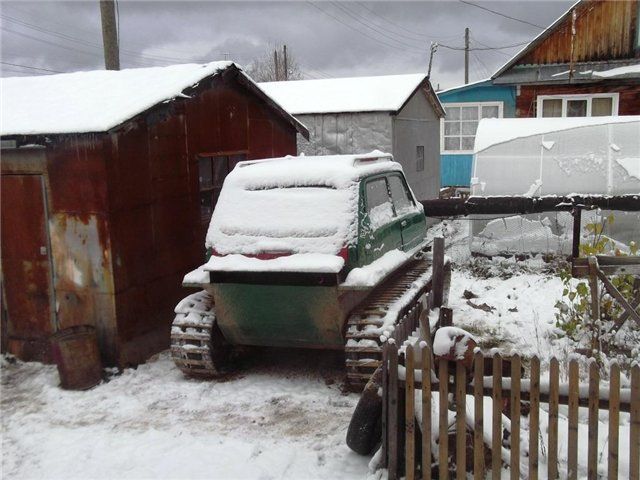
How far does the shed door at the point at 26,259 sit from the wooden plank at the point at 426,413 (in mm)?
4842

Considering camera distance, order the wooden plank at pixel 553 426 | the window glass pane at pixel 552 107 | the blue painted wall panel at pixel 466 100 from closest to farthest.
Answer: the wooden plank at pixel 553 426, the window glass pane at pixel 552 107, the blue painted wall panel at pixel 466 100

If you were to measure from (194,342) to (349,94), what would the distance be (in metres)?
12.0

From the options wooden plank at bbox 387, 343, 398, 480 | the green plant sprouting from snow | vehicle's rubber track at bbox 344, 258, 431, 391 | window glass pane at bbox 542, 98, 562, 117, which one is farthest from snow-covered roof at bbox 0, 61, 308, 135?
window glass pane at bbox 542, 98, 562, 117

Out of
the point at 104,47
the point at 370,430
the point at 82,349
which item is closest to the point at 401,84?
the point at 104,47

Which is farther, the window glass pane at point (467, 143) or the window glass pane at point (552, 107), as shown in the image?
the window glass pane at point (467, 143)

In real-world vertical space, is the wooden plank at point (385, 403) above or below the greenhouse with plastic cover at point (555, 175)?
below

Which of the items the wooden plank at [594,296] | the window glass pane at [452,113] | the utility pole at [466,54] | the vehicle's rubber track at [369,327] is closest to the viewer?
the vehicle's rubber track at [369,327]

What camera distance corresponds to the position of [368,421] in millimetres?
4441

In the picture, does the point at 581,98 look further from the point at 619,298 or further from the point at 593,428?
the point at 593,428

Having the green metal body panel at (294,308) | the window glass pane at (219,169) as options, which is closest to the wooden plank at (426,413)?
the green metal body panel at (294,308)

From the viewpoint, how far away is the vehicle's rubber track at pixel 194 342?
20.3 feet

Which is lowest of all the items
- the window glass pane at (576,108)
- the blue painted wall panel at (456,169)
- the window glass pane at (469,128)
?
the blue painted wall panel at (456,169)

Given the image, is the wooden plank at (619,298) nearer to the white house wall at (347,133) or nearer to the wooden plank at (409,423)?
the wooden plank at (409,423)

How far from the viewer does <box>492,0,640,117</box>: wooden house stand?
680 inches
